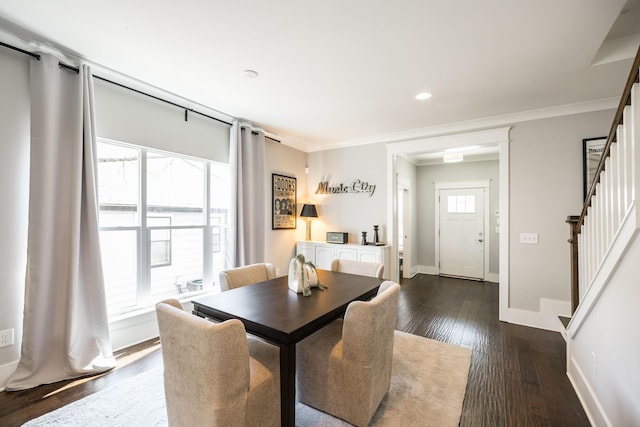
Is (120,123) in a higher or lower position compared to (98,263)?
higher

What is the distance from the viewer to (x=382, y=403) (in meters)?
1.93

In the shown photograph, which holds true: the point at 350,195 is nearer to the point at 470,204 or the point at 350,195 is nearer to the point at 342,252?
the point at 342,252

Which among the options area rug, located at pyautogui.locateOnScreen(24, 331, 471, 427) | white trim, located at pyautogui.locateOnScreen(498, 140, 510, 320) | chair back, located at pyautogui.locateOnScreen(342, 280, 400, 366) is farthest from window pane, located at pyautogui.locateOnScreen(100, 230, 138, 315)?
white trim, located at pyautogui.locateOnScreen(498, 140, 510, 320)

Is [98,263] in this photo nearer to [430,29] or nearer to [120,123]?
[120,123]

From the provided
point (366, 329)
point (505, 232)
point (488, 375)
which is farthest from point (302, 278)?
point (505, 232)

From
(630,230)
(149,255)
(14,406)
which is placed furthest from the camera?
(149,255)

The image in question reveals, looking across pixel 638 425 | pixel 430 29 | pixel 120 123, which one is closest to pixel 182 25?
pixel 120 123

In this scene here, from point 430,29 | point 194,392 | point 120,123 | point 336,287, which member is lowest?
point 194,392

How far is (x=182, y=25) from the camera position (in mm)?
1908

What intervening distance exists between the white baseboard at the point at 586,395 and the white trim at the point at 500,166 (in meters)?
1.34

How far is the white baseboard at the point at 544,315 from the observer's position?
3.28 m

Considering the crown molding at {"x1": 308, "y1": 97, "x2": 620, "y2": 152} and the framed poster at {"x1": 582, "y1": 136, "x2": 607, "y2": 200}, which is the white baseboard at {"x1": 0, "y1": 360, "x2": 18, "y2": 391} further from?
the framed poster at {"x1": 582, "y1": 136, "x2": 607, "y2": 200}

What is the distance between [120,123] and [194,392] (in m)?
2.66

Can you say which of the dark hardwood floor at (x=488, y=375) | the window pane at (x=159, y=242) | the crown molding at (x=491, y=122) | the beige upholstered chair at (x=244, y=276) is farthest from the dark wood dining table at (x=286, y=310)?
the crown molding at (x=491, y=122)
